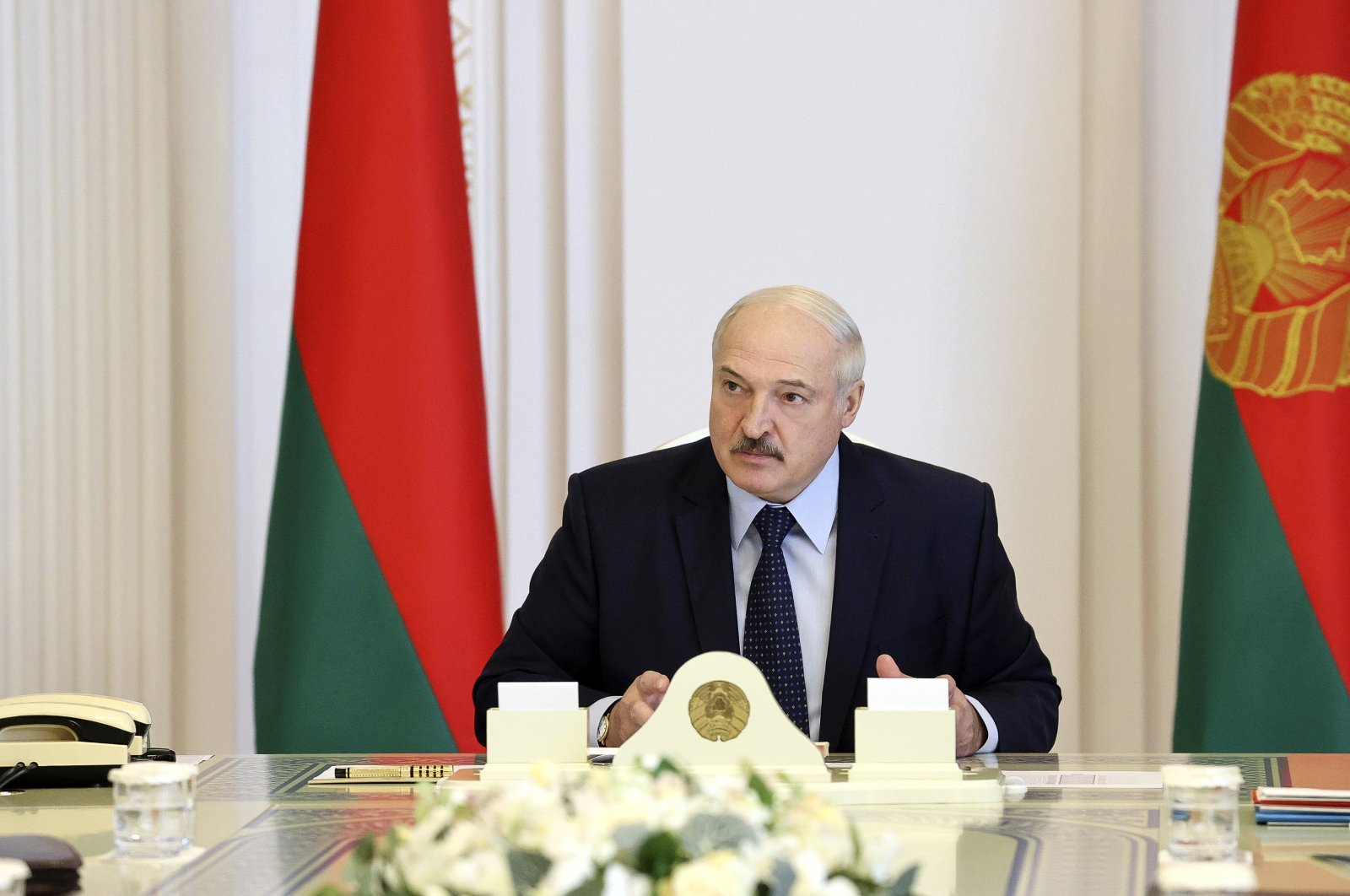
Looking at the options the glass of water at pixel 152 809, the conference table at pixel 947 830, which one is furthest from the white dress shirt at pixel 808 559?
the glass of water at pixel 152 809

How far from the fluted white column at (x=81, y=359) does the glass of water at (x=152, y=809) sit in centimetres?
242

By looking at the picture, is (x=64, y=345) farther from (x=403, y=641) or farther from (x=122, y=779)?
(x=122, y=779)

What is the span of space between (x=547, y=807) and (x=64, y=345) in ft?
11.5

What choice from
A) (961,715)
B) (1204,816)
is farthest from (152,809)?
(961,715)

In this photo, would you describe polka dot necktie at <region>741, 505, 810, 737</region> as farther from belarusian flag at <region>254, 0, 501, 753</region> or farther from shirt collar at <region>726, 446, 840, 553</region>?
belarusian flag at <region>254, 0, 501, 753</region>

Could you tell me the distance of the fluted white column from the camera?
405cm

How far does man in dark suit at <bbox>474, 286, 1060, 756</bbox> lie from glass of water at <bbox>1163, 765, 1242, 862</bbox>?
1.09 m

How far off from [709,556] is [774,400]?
32 centimetres

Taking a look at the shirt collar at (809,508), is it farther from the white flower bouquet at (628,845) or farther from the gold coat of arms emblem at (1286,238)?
the white flower bouquet at (628,845)

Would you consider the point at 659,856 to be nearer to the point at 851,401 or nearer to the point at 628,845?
the point at 628,845

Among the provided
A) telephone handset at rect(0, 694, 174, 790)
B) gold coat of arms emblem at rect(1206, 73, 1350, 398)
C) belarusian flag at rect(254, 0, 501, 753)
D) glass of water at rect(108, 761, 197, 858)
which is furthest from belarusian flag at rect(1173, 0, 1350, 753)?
glass of water at rect(108, 761, 197, 858)

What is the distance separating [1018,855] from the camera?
1728mm

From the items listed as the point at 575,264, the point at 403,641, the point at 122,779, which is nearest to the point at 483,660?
the point at 403,641

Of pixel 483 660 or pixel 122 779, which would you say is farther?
pixel 483 660
